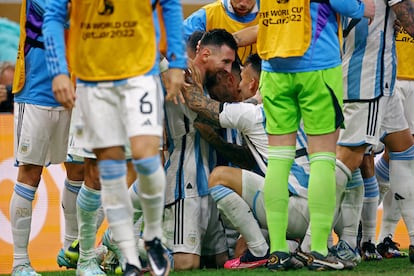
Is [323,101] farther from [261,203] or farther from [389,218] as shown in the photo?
[389,218]

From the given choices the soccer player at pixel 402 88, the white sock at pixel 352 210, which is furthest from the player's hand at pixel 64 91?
the soccer player at pixel 402 88

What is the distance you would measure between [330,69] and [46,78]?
1768 millimetres

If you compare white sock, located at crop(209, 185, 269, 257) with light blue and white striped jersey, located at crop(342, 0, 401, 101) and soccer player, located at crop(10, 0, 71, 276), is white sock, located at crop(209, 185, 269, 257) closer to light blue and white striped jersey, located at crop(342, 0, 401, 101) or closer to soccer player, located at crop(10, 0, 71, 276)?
light blue and white striped jersey, located at crop(342, 0, 401, 101)

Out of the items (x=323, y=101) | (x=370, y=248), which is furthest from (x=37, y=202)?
(x=323, y=101)

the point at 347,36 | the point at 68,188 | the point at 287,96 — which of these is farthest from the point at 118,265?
the point at 347,36

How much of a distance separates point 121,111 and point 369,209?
9.16 feet

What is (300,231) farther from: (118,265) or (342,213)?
(118,265)

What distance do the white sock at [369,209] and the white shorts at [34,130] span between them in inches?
86.9

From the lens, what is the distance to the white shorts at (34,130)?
6625 mm

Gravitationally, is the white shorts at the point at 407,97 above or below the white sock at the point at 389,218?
above

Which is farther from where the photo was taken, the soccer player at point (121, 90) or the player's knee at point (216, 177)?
the player's knee at point (216, 177)

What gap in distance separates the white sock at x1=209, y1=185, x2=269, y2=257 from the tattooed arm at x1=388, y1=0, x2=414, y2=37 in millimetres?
1473

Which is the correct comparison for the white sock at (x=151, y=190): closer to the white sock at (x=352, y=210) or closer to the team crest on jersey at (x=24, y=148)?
the team crest on jersey at (x=24, y=148)

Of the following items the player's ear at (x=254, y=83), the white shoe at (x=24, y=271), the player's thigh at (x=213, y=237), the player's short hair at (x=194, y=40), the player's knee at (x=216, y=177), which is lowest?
the white shoe at (x=24, y=271)
